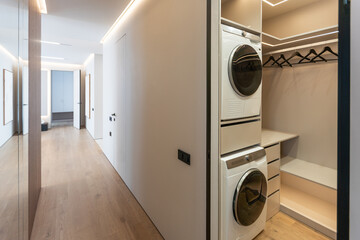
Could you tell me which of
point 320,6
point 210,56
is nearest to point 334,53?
point 320,6

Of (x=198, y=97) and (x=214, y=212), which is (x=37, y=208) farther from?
(x=198, y=97)

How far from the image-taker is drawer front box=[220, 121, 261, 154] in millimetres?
1431

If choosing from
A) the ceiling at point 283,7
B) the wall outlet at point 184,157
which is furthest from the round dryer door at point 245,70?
the ceiling at point 283,7

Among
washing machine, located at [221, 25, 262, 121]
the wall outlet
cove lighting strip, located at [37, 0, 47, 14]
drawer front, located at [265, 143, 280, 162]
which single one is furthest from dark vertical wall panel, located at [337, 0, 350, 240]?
cove lighting strip, located at [37, 0, 47, 14]

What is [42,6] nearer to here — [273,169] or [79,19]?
[79,19]

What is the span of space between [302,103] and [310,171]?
0.88 meters

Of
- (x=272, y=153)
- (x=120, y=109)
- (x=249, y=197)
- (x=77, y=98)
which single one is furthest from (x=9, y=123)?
(x=77, y=98)

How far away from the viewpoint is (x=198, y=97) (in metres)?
1.40

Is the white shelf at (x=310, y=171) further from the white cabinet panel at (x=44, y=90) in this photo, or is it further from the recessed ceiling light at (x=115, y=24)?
the white cabinet panel at (x=44, y=90)

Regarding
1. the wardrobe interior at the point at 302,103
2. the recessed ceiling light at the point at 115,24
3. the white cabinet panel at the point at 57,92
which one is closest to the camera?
the wardrobe interior at the point at 302,103

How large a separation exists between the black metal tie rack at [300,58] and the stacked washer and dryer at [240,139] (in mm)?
942

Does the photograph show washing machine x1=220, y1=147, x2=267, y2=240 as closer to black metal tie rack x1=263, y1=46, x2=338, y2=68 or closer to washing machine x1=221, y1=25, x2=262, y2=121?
washing machine x1=221, y1=25, x2=262, y2=121

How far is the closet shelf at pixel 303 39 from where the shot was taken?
6.11 ft

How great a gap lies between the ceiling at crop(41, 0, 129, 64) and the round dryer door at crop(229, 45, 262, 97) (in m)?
1.87
